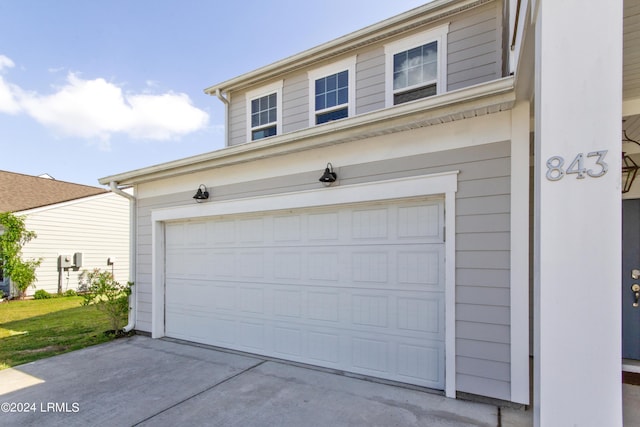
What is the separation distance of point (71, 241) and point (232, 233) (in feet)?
34.8

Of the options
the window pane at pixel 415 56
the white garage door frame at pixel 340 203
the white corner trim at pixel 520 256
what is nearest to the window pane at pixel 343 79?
the window pane at pixel 415 56

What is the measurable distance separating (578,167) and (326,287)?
310cm

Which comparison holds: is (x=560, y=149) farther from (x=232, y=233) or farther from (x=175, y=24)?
(x=175, y=24)

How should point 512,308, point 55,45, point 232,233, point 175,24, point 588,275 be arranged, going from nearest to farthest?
point 588,275 < point 512,308 < point 232,233 < point 175,24 < point 55,45

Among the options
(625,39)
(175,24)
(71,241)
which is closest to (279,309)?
(625,39)

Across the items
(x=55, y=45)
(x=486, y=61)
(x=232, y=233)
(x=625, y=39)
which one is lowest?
(x=232, y=233)

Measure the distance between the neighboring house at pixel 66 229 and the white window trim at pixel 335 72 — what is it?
11.1m

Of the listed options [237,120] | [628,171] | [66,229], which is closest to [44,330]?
[237,120]

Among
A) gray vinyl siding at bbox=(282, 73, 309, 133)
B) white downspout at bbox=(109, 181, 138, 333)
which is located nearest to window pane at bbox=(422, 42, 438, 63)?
gray vinyl siding at bbox=(282, 73, 309, 133)

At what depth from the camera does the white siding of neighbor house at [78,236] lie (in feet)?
36.6

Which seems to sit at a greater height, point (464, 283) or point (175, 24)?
point (175, 24)

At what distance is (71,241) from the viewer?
12031 millimetres

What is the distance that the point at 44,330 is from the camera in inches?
255

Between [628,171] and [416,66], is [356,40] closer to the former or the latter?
[416,66]
